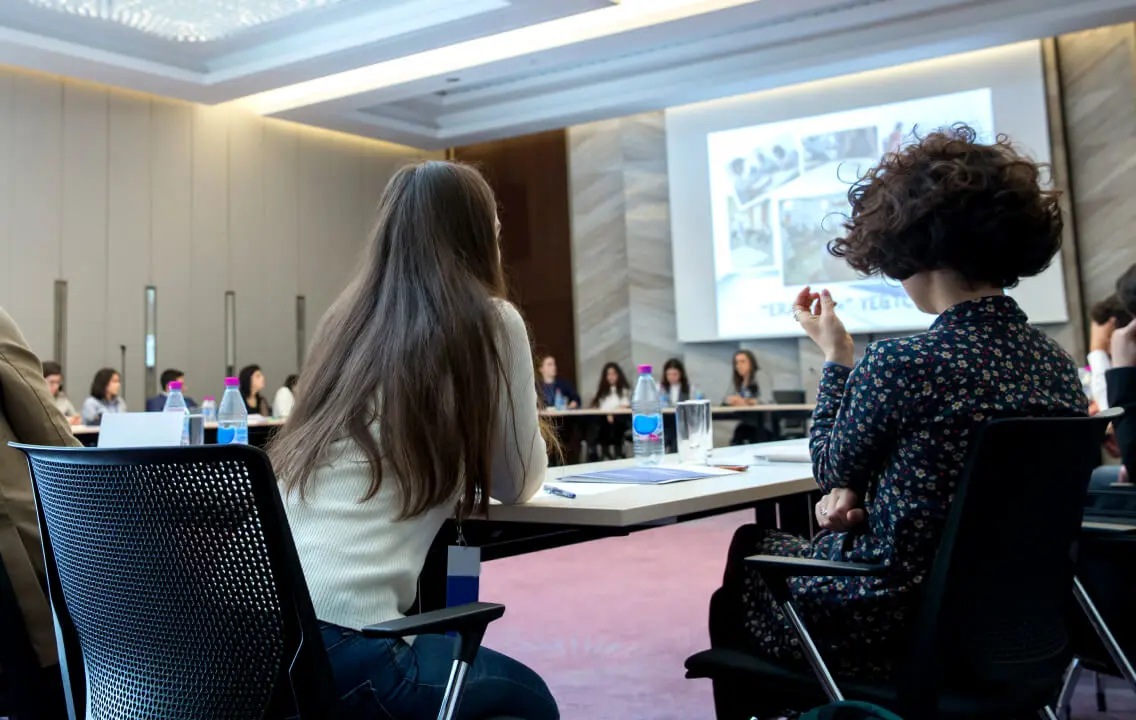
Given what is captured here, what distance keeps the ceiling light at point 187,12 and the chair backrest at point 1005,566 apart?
645 cm

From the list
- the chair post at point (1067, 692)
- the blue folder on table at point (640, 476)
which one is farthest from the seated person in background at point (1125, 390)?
the blue folder on table at point (640, 476)

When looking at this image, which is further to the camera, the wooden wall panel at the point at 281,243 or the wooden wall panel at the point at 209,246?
the wooden wall panel at the point at 281,243

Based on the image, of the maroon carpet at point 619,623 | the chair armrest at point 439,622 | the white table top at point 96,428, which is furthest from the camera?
the white table top at point 96,428

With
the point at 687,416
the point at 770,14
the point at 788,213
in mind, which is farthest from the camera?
the point at 788,213

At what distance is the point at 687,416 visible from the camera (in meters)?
2.23

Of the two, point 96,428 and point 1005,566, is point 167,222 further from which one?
point 1005,566

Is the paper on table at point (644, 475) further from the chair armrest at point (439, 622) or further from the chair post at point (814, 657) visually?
the chair armrest at point (439, 622)

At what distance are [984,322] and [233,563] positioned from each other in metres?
0.98

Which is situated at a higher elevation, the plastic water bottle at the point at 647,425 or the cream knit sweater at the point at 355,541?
the plastic water bottle at the point at 647,425

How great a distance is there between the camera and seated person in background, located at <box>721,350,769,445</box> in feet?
24.8

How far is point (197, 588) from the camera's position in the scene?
97cm

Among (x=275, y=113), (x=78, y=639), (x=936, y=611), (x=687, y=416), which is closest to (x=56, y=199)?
(x=275, y=113)

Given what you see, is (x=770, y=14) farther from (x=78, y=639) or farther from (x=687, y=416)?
(x=78, y=639)

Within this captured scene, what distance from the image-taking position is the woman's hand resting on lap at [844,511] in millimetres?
1300
